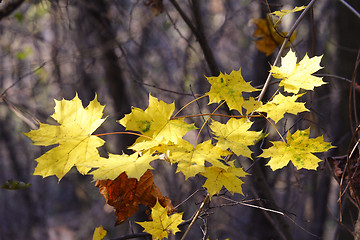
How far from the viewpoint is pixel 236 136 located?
0.99 metres

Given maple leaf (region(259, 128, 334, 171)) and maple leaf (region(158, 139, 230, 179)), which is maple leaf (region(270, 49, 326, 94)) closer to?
maple leaf (region(259, 128, 334, 171))

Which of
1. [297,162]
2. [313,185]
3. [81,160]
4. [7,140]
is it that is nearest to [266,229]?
[313,185]

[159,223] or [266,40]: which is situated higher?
[266,40]

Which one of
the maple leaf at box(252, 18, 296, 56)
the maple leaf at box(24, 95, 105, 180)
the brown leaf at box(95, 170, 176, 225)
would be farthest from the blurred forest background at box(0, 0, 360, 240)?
the maple leaf at box(24, 95, 105, 180)

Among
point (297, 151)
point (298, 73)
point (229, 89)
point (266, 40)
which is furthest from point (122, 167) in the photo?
point (266, 40)

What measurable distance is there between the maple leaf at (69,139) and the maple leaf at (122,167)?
0.08 metres

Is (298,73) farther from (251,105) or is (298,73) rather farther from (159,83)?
(159,83)

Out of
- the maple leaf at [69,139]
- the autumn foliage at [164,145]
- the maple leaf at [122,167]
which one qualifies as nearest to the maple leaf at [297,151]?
the autumn foliage at [164,145]

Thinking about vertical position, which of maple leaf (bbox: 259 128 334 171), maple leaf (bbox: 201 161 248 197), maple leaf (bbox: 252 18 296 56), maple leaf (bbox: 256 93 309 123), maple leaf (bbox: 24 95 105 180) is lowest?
maple leaf (bbox: 259 128 334 171)

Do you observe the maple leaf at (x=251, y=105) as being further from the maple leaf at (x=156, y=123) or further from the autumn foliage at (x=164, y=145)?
the maple leaf at (x=156, y=123)

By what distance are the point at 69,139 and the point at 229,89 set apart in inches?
20.3

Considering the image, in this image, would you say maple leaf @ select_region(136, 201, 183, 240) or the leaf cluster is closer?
the leaf cluster

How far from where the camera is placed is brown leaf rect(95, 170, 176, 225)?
1029 millimetres

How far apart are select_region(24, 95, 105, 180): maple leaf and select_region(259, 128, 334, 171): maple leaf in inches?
20.6
